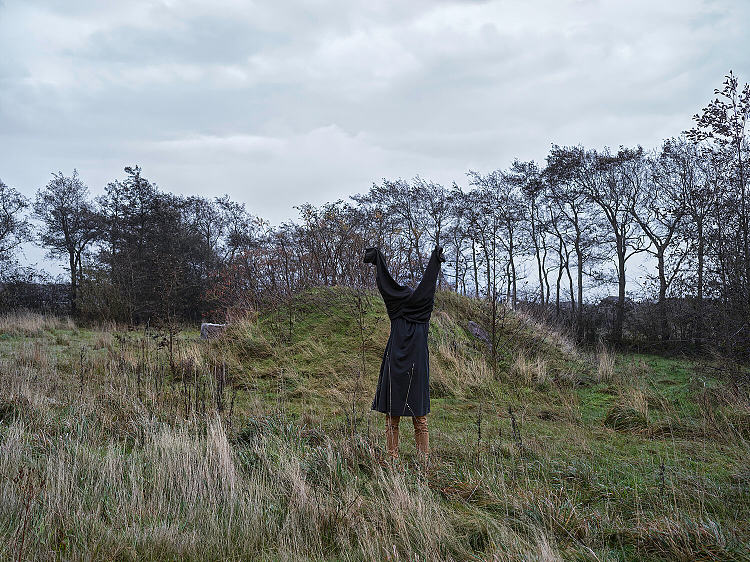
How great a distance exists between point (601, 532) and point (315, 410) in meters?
4.18

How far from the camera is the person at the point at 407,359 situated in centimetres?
436

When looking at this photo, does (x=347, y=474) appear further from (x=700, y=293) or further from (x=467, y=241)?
(x=467, y=241)

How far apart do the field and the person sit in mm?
297

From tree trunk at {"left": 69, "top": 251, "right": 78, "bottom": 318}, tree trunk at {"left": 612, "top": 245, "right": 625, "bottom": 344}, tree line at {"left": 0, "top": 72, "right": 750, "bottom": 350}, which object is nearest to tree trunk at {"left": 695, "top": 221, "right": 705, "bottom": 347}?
tree line at {"left": 0, "top": 72, "right": 750, "bottom": 350}

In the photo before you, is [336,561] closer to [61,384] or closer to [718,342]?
[61,384]

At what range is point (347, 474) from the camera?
3.82 metres

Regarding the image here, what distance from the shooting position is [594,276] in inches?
987

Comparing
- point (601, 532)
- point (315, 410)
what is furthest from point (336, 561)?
point (315, 410)

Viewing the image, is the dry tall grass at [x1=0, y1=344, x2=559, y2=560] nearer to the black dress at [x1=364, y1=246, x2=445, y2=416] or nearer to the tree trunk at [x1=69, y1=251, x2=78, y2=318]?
the black dress at [x1=364, y1=246, x2=445, y2=416]

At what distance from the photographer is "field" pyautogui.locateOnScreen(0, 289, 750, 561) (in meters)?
2.85

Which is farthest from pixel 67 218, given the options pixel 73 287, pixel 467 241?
pixel 467 241

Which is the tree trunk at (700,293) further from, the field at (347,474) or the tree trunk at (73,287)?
the tree trunk at (73,287)

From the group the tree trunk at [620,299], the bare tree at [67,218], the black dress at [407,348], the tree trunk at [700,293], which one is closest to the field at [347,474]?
the black dress at [407,348]

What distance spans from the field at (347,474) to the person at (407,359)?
30 cm
